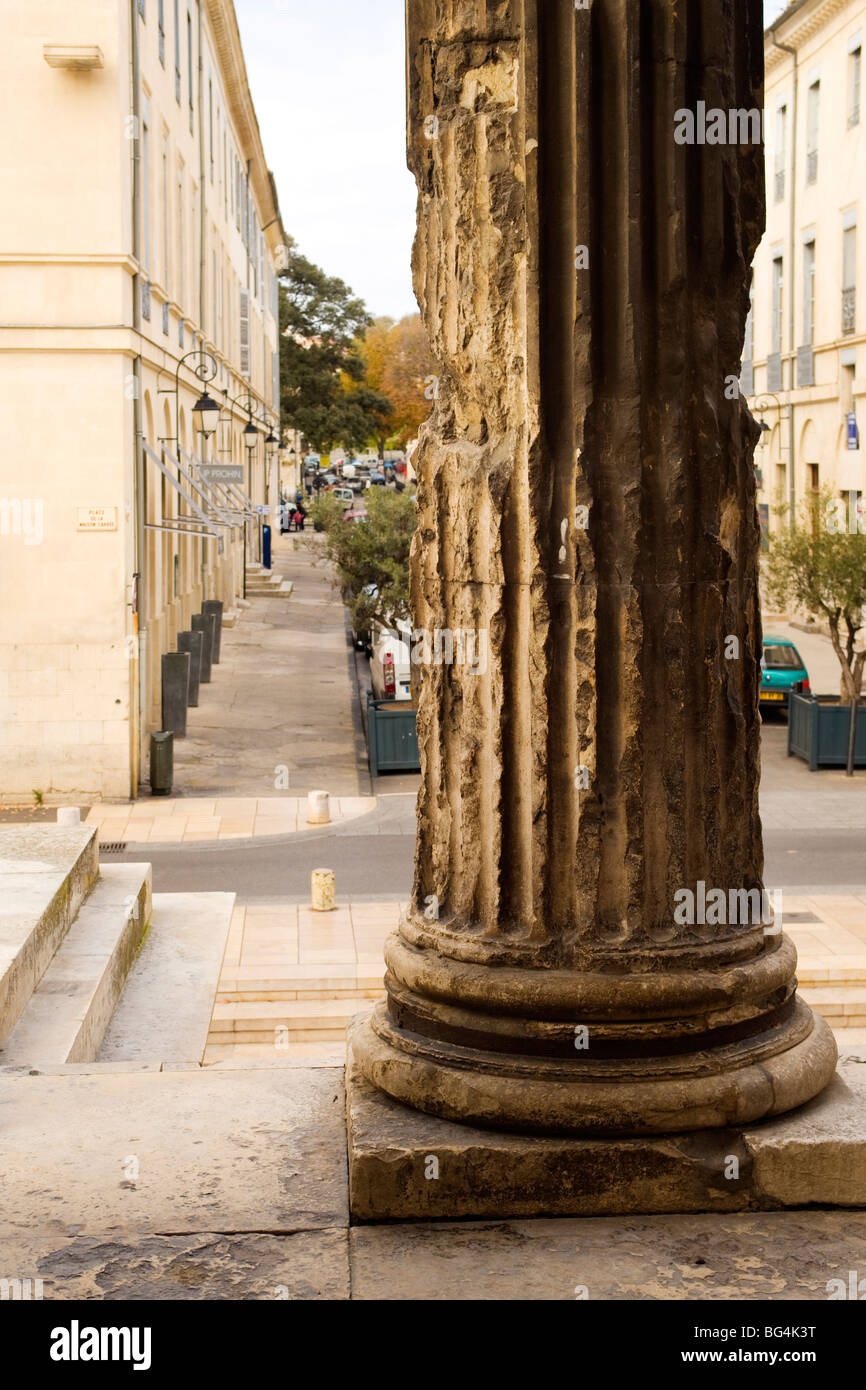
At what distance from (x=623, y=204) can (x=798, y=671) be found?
20566mm

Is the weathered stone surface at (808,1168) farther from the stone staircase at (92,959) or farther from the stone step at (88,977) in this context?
the stone step at (88,977)

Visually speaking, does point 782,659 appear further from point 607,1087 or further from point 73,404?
point 607,1087

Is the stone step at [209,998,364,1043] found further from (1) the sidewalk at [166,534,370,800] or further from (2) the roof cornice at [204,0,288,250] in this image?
(2) the roof cornice at [204,0,288,250]

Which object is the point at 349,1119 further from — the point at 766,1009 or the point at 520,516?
the point at 520,516

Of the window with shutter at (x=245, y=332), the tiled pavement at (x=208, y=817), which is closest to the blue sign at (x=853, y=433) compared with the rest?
the tiled pavement at (x=208, y=817)

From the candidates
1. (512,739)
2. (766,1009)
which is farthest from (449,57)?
(766,1009)

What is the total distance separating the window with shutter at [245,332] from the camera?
4122 centimetres

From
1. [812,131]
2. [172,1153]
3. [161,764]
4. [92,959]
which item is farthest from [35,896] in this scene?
[812,131]

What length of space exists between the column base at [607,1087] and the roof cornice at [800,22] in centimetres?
3029

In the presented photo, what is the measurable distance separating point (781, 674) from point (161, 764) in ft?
33.8

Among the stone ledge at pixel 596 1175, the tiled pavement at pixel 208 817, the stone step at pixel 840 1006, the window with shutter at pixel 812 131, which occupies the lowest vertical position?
the stone step at pixel 840 1006

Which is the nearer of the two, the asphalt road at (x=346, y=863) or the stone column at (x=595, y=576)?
the stone column at (x=595, y=576)

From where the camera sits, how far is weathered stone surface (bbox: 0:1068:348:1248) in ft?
13.0

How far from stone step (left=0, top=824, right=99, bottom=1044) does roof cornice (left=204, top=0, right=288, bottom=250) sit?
82.0ft
